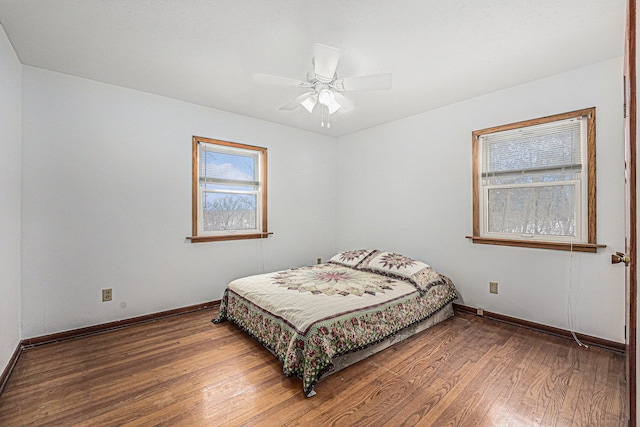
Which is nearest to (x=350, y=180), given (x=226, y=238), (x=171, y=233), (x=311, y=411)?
(x=226, y=238)

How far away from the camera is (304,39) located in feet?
6.88

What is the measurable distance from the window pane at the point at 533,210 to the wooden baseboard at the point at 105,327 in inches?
138

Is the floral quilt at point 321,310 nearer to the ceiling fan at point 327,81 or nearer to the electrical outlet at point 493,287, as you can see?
the electrical outlet at point 493,287

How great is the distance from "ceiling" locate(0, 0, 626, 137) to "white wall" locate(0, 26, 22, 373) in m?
0.24

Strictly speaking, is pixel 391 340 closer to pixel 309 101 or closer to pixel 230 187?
pixel 309 101

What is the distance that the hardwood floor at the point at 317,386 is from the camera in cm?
162

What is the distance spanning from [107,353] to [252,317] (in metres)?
1.19

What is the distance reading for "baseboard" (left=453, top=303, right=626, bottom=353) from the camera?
92.9 inches

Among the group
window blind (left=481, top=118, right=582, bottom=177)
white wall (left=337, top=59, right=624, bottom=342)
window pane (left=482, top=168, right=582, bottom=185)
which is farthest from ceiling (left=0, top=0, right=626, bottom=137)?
window pane (left=482, top=168, right=582, bottom=185)

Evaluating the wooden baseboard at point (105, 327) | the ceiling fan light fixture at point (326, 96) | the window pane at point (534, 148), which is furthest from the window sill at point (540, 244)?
the wooden baseboard at point (105, 327)

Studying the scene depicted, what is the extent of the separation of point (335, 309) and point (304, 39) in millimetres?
2061

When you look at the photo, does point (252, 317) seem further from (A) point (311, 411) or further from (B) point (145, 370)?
(A) point (311, 411)

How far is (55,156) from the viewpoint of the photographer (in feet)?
8.45

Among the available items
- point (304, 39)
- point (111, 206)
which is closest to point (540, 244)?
point (304, 39)
